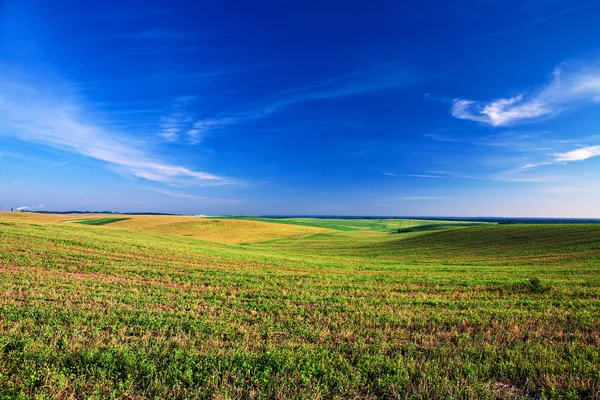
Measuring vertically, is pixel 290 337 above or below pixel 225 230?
above

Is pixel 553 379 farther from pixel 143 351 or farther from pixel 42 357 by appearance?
pixel 42 357

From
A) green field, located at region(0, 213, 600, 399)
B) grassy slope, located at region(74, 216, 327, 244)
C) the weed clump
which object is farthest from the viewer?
grassy slope, located at region(74, 216, 327, 244)

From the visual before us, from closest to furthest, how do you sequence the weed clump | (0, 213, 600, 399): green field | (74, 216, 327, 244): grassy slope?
1. (0, 213, 600, 399): green field
2. the weed clump
3. (74, 216, 327, 244): grassy slope

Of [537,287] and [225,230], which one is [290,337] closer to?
[537,287]

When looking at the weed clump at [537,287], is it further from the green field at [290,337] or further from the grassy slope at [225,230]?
the grassy slope at [225,230]

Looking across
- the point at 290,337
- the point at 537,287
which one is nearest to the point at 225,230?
the point at 537,287

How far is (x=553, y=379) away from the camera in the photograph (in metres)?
5.50

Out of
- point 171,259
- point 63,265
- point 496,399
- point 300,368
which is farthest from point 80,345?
point 171,259

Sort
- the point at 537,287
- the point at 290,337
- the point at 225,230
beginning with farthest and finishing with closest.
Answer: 1. the point at 225,230
2. the point at 537,287
3. the point at 290,337

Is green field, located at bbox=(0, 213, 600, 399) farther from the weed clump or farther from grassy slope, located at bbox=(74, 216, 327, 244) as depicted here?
grassy slope, located at bbox=(74, 216, 327, 244)

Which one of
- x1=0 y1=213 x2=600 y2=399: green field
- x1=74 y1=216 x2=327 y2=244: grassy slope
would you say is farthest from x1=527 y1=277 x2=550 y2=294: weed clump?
x1=74 y1=216 x2=327 y2=244: grassy slope

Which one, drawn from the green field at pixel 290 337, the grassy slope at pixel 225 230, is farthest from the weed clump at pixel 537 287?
the grassy slope at pixel 225 230

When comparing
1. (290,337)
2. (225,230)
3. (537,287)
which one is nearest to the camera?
(290,337)

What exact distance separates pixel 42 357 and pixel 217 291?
746 centimetres
